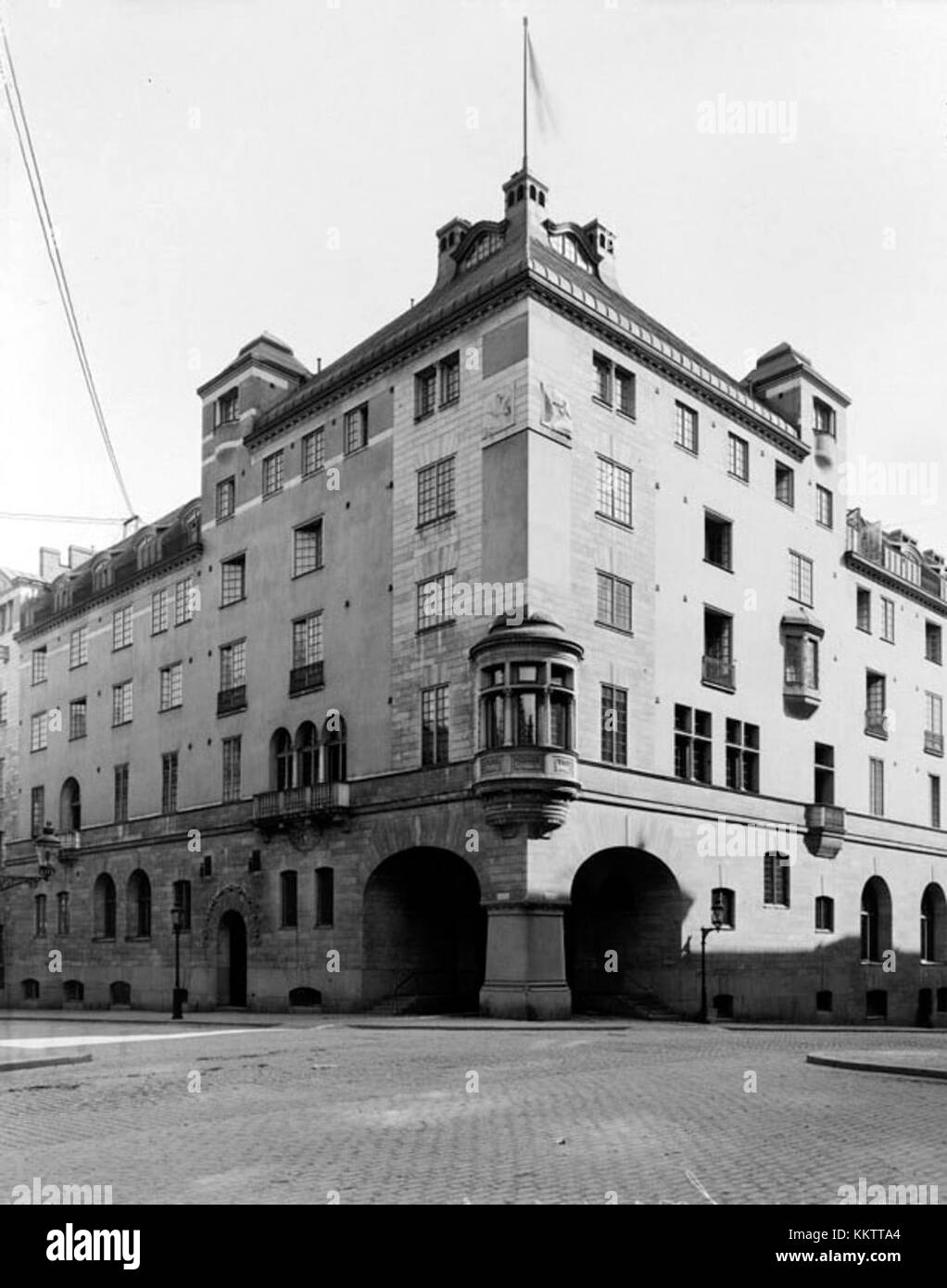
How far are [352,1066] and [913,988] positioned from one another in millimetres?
37997

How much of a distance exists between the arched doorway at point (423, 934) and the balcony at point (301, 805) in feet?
8.34

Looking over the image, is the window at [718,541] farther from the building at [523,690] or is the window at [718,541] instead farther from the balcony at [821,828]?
the balcony at [821,828]

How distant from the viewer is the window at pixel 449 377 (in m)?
39.6

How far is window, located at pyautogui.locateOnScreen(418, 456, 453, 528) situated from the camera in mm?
39000

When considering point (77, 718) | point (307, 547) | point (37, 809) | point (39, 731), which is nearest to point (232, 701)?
point (307, 547)

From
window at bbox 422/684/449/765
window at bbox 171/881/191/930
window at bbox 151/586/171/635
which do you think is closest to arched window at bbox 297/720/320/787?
window at bbox 422/684/449/765

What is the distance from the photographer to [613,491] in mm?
39031

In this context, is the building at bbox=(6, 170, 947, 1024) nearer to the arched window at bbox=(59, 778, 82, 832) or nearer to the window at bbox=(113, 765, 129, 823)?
the window at bbox=(113, 765, 129, 823)

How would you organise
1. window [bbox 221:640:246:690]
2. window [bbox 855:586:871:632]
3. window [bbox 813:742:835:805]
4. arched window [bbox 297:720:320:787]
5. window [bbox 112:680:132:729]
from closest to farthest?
arched window [bbox 297:720:320:787]
window [bbox 221:640:246:690]
window [bbox 813:742:835:805]
window [bbox 855:586:871:632]
window [bbox 112:680:132:729]

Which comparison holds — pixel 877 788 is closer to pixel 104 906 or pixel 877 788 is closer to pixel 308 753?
pixel 308 753

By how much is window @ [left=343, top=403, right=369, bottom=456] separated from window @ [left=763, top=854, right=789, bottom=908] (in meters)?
19.1

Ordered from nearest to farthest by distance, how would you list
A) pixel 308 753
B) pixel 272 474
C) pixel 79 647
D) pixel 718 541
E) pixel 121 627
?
pixel 308 753, pixel 718 541, pixel 272 474, pixel 121 627, pixel 79 647

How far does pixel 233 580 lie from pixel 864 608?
25255 millimetres
